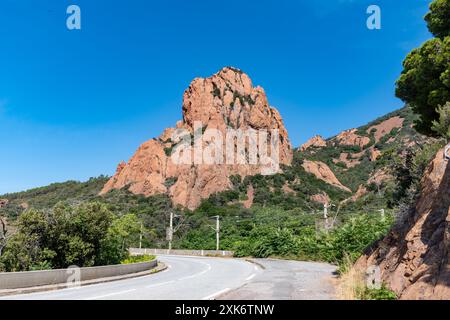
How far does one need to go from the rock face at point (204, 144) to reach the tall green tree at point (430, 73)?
70.3m

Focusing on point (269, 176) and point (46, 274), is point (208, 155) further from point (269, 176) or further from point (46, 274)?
point (46, 274)

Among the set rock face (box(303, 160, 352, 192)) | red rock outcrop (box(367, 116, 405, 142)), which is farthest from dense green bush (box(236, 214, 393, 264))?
red rock outcrop (box(367, 116, 405, 142))

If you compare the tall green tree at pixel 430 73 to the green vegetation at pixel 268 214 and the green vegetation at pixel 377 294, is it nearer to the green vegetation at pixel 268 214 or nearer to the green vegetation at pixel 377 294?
the green vegetation at pixel 268 214

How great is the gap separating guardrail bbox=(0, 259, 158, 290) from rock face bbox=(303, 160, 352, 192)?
94.2 meters

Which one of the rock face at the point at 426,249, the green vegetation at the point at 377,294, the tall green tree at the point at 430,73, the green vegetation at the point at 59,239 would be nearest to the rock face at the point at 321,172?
the tall green tree at the point at 430,73

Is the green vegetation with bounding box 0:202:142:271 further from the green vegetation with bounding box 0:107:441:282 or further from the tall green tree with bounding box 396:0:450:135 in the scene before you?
the tall green tree with bounding box 396:0:450:135

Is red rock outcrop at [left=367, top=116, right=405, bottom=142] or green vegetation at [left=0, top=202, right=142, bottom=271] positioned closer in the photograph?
green vegetation at [left=0, top=202, right=142, bottom=271]

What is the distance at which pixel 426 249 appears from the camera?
9477 millimetres

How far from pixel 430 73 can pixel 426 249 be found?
1018 cm

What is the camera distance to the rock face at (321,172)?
110 metres

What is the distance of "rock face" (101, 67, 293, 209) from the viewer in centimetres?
9119

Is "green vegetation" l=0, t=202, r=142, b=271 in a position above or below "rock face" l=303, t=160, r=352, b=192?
below

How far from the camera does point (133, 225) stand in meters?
29.7
